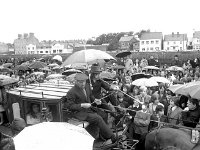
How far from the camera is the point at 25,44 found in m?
108

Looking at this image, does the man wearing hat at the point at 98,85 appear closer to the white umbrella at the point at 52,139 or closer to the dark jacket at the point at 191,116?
the dark jacket at the point at 191,116

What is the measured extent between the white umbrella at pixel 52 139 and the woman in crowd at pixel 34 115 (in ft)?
8.27

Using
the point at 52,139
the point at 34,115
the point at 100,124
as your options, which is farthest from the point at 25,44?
the point at 52,139

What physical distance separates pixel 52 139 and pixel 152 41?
84.8 metres

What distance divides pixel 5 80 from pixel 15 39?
362 ft

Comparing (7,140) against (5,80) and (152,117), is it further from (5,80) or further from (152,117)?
(5,80)

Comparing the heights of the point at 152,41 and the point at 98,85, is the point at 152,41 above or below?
above

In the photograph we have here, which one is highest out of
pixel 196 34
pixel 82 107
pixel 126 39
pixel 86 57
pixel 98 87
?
pixel 196 34

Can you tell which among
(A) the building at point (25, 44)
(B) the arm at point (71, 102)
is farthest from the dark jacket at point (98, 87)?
(A) the building at point (25, 44)

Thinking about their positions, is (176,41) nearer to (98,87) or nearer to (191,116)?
(98,87)

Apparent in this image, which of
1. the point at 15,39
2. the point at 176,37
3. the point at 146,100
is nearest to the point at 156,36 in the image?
the point at 176,37

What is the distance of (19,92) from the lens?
280 inches

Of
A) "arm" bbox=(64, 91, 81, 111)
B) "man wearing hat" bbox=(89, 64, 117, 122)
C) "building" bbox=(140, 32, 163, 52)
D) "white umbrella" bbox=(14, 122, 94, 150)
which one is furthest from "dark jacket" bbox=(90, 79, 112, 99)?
"building" bbox=(140, 32, 163, 52)

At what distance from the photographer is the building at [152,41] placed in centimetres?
8462
